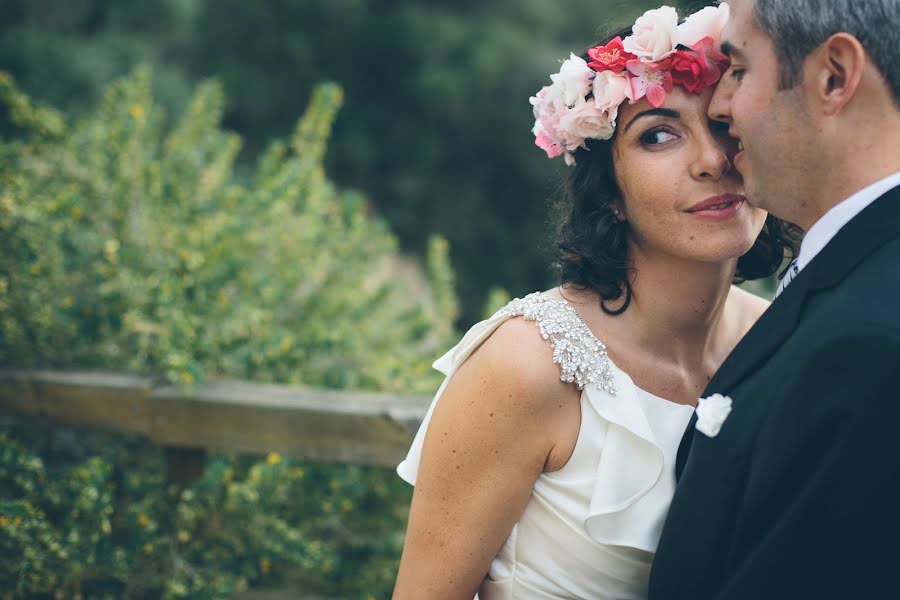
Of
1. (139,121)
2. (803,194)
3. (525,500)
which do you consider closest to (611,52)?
(803,194)

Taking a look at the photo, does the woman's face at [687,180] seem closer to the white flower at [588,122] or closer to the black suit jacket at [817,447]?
the white flower at [588,122]

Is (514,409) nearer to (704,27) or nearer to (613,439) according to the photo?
(613,439)

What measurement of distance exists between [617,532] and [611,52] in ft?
3.74

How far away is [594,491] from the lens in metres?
2.07

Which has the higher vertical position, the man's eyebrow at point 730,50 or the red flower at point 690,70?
the man's eyebrow at point 730,50

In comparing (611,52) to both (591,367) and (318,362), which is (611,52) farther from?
(318,362)

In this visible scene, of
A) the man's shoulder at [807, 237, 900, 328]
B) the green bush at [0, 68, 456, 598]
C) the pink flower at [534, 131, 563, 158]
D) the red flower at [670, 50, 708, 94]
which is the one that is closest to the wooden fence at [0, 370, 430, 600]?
the green bush at [0, 68, 456, 598]

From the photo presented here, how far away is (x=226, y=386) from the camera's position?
11.2ft

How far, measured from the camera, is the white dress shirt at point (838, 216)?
161 centimetres

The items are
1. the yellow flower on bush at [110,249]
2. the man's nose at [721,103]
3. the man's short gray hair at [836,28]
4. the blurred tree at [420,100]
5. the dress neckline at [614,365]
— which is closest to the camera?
the man's short gray hair at [836,28]

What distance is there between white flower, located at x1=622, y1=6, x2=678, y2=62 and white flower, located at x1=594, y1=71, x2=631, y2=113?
69 mm

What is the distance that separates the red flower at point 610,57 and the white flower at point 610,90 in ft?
0.05

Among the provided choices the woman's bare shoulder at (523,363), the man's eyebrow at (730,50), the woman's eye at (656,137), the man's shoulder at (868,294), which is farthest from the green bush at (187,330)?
the man's shoulder at (868,294)

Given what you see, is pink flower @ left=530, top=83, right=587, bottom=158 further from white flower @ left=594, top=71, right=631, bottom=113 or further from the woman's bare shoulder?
the woman's bare shoulder
